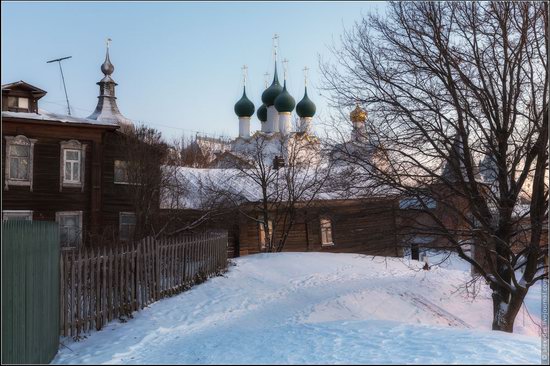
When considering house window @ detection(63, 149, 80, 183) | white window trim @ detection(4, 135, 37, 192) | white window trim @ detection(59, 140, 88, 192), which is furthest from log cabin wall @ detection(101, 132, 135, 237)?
white window trim @ detection(4, 135, 37, 192)

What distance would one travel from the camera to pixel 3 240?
233 inches

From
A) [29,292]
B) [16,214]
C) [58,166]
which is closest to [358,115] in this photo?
[29,292]

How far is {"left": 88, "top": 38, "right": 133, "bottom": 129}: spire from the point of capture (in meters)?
34.0

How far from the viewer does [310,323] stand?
9.32 meters

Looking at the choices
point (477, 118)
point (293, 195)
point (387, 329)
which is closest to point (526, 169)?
point (477, 118)

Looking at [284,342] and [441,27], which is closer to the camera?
[284,342]

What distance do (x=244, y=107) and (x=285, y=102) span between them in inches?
293

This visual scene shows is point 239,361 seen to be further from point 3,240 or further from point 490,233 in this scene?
point 490,233

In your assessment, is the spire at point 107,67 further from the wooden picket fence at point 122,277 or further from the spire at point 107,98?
the wooden picket fence at point 122,277

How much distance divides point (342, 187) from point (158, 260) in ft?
15.9

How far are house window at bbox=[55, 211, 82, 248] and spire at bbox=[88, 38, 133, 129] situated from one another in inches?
464

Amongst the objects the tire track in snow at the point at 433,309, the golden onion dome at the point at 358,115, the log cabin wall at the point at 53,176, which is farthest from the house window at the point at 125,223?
the golden onion dome at the point at 358,115

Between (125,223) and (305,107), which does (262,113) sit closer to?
(305,107)

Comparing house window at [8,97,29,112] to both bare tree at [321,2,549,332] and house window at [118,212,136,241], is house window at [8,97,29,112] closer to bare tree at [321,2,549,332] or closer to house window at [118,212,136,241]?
house window at [118,212,136,241]
